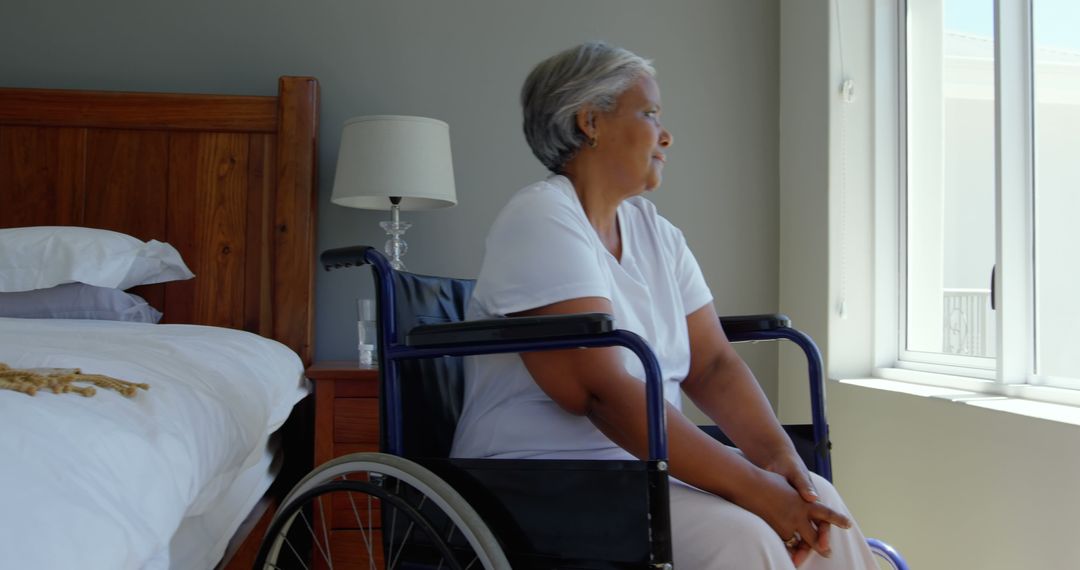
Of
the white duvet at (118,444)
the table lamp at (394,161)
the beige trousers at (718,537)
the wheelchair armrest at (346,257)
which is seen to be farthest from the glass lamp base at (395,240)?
the beige trousers at (718,537)

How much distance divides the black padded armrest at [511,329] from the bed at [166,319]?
14.4 inches

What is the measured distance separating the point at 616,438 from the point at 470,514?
231mm

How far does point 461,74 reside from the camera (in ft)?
10.3

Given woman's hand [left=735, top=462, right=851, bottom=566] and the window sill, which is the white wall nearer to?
the window sill

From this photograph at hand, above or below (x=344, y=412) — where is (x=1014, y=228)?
above

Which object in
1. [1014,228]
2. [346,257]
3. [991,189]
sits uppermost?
[991,189]

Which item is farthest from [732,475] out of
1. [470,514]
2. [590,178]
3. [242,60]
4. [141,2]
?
[141,2]

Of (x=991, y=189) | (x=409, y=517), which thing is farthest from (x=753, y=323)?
(x=991, y=189)

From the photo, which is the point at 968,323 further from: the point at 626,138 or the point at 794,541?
the point at 794,541

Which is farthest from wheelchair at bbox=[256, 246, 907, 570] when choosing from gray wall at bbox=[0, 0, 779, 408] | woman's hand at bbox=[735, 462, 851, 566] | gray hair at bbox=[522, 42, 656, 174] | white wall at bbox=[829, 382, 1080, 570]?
gray wall at bbox=[0, 0, 779, 408]

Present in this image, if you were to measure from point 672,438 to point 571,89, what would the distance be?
0.60m

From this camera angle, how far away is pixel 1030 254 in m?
2.27

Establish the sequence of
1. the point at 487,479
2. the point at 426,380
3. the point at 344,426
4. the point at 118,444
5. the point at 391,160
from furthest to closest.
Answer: the point at 391,160 → the point at 344,426 → the point at 426,380 → the point at 487,479 → the point at 118,444

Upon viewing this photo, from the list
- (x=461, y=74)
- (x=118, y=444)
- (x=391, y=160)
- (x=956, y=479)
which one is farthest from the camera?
(x=461, y=74)
